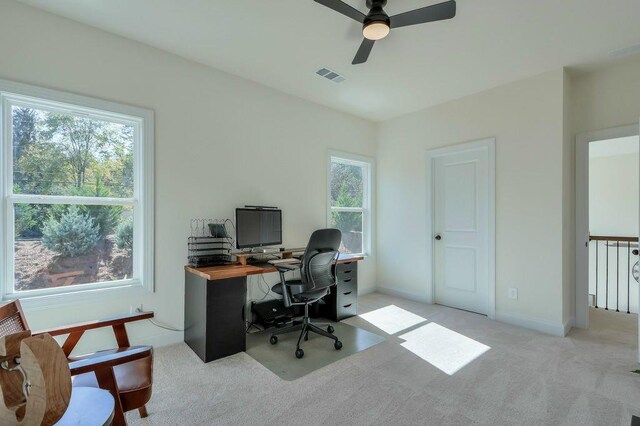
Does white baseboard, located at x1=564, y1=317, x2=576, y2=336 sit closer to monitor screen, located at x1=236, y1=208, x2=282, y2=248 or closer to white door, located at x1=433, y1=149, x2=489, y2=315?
white door, located at x1=433, y1=149, x2=489, y2=315

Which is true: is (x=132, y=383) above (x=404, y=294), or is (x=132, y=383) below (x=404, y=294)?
above

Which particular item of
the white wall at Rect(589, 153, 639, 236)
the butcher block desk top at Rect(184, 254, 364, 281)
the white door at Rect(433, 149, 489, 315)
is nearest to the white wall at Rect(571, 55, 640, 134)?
the white door at Rect(433, 149, 489, 315)

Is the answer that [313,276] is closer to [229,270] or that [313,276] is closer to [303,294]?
[303,294]

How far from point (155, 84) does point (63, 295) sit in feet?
6.50

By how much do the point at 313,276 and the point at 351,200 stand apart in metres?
2.16

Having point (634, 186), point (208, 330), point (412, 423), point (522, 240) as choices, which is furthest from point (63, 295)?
point (634, 186)

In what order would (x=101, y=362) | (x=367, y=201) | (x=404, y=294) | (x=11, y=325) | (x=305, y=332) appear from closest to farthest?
(x=101, y=362), (x=11, y=325), (x=305, y=332), (x=404, y=294), (x=367, y=201)

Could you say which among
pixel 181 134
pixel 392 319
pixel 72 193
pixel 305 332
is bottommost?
pixel 392 319

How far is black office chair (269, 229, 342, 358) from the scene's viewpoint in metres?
2.76

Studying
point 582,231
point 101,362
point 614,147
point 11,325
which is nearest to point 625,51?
point 582,231

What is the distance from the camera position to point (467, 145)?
386 centimetres

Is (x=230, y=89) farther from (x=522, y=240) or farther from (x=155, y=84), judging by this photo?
(x=522, y=240)

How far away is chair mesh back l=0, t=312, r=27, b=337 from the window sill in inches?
36.4

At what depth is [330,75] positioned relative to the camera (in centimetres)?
332
